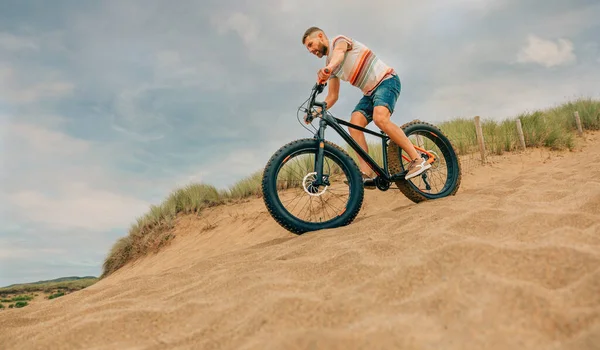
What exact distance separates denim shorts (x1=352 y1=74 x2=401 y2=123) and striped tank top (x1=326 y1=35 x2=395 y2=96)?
0.07 metres

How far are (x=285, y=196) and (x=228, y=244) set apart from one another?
1428 mm

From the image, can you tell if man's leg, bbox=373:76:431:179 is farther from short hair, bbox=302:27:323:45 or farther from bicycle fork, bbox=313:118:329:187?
short hair, bbox=302:27:323:45

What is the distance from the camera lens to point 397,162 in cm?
512

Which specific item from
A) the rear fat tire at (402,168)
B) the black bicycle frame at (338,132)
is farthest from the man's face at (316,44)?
the rear fat tire at (402,168)

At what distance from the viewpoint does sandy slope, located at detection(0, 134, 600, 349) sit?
171 cm

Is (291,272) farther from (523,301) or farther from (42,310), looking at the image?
(42,310)

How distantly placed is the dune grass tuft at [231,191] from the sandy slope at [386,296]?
6.17 meters

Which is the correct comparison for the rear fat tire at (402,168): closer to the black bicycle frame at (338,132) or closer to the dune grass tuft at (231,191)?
the black bicycle frame at (338,132)

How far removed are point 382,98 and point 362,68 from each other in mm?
405

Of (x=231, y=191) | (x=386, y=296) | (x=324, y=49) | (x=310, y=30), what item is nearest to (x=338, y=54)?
(x=324, y=49)

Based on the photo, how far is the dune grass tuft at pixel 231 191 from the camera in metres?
9.46

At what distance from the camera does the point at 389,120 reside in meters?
4.73

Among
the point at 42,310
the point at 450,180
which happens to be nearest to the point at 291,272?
the point at 42,310

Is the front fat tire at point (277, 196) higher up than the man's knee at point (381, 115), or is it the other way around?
the man's knee at point (381, 115)
